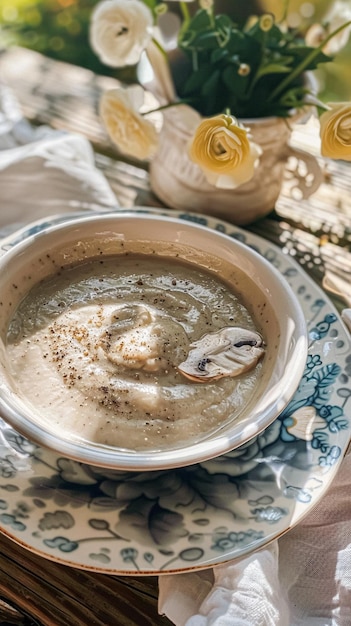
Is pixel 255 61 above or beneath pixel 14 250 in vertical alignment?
above

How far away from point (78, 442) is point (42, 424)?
0.18 feet

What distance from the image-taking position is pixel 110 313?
113cm

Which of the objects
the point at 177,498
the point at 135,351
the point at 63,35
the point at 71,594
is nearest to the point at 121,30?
the point at 135,351

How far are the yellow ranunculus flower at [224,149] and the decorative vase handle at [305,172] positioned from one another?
0.22m

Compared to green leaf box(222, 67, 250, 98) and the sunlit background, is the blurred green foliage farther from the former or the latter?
green leaf box(222, 67, 250, 98)

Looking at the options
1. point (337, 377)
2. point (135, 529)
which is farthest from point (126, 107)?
point (135, 529)

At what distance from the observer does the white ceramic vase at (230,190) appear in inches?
53.9

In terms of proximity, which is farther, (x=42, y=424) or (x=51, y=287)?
(x=51, y=287)

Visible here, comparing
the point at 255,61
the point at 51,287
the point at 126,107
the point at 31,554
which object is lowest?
the point at 31,554

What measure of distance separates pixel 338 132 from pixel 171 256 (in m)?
0.35

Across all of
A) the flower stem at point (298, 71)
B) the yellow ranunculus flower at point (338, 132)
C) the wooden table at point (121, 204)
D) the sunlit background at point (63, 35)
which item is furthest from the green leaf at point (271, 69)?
the sunlit background at point (63, 35)

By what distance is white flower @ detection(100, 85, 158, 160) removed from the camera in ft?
4.32

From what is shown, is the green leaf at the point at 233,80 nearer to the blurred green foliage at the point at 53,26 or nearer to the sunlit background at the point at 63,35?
the sunlit background at the point at 63,35

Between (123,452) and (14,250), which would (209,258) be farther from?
(123,452)
